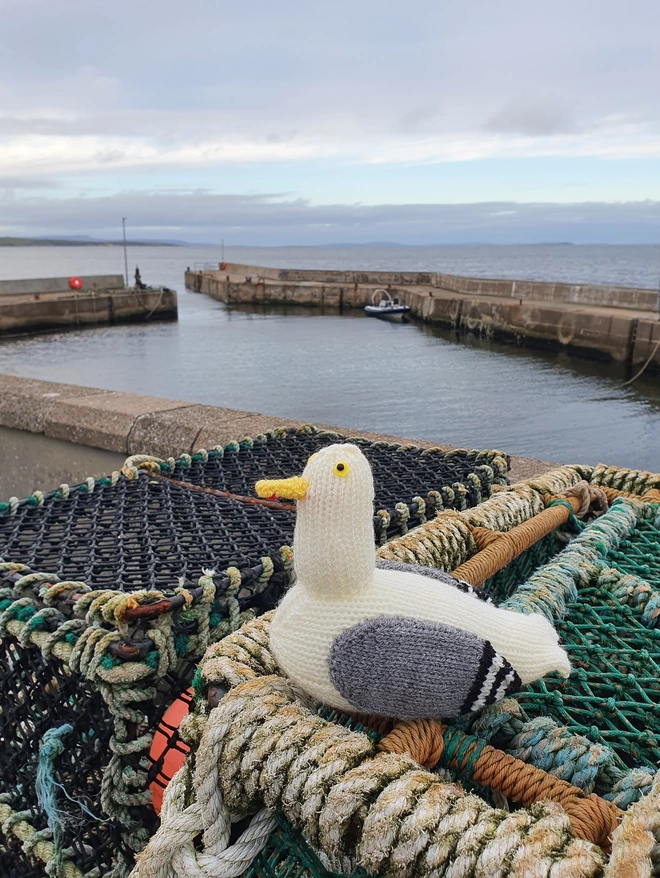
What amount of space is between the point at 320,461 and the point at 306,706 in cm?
41

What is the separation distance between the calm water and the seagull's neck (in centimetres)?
1487

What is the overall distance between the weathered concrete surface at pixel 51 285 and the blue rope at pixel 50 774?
42697 millimetres

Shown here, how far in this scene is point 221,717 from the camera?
3.53 ft

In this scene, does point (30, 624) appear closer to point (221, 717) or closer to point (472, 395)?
point (221, 717)

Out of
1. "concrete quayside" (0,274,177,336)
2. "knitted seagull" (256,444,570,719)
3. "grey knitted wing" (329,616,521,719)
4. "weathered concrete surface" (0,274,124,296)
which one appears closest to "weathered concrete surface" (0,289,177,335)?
"concrete quayside" (0,274,177,336)

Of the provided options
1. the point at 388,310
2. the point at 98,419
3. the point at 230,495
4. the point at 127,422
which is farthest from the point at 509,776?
the point at 388,310

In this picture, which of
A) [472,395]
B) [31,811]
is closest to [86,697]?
[31,811]

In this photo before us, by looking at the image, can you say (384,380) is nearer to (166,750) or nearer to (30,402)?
(30,402)

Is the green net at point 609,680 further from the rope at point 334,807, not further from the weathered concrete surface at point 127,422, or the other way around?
the weathered concrete surface at point 127,422

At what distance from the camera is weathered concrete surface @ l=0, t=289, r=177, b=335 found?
36.1m

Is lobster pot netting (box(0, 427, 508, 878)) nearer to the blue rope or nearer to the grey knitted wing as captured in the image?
the blue rope

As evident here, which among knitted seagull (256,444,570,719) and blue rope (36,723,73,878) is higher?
knitted seagull (256,444,570,719)

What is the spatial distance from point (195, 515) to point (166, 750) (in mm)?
757

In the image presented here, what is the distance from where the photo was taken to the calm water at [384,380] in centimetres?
1792
